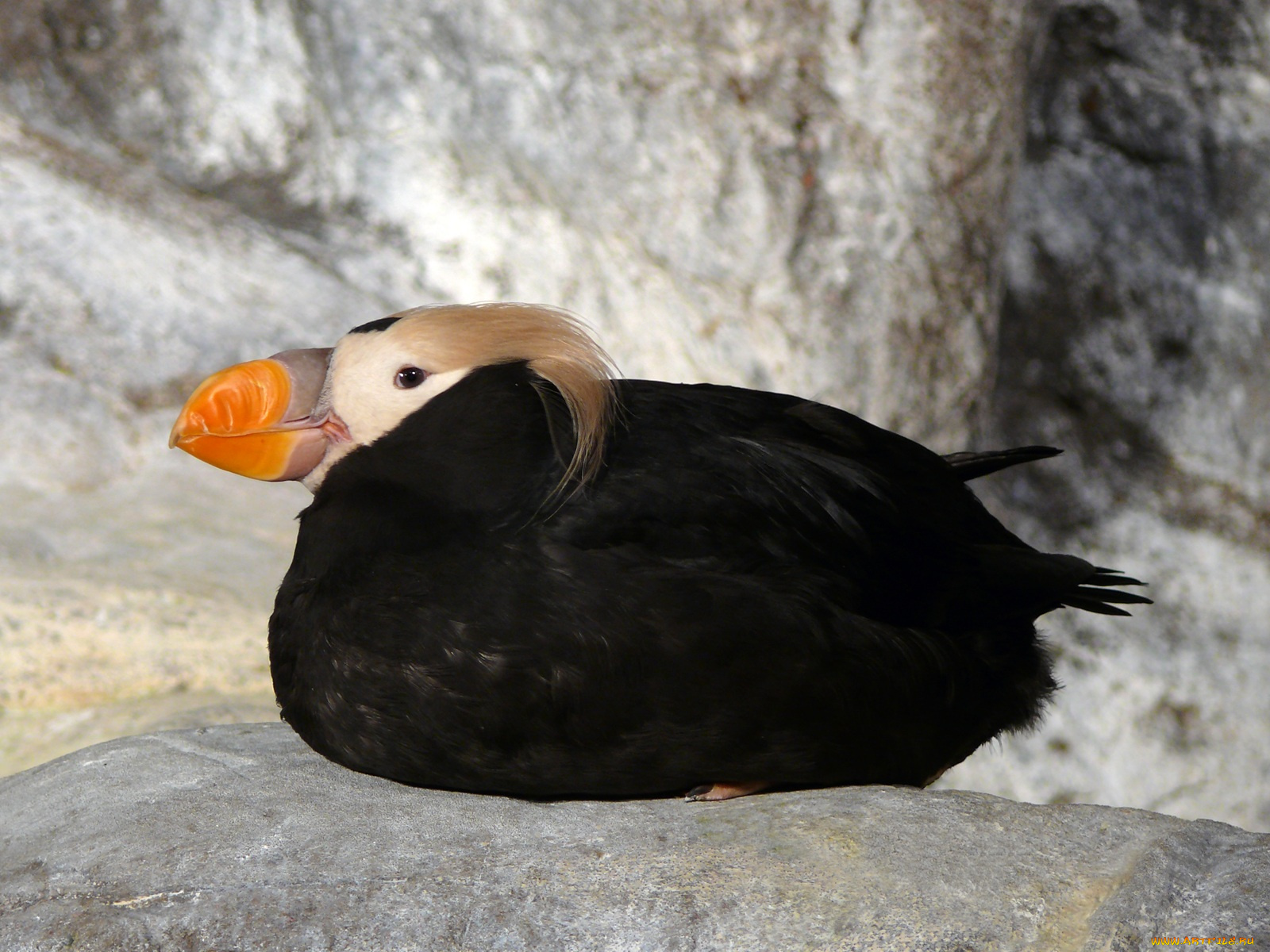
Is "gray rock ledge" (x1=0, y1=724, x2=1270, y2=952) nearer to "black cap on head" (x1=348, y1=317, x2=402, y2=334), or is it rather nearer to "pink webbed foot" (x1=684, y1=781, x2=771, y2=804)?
"pink webbed foot" (x1=684, y1=781, x2=771, y2=804)

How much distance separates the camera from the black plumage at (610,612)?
154 centimetres

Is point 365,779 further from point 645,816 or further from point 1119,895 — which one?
point 1119,895

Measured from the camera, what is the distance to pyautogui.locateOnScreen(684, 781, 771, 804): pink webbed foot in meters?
1.69

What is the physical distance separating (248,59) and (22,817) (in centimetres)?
240

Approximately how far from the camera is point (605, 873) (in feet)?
4.71

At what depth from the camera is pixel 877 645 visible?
5.53 feet

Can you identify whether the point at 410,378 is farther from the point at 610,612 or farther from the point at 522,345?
the point at 610,612

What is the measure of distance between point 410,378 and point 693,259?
2086 mm

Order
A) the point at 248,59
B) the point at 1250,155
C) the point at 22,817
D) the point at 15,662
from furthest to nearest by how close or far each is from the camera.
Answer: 1. the point at 1250,155
2. the point at 248,59
3. the point at 15,662
4. the point at 22,817

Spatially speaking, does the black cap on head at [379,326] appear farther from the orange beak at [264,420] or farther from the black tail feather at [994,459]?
the black tail feather at [994,459]

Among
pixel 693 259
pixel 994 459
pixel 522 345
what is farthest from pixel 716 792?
pixel 693 259

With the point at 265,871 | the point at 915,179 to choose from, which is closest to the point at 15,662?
the point at 265,871

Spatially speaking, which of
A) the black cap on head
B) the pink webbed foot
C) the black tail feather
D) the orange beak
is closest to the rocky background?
the black tail feather

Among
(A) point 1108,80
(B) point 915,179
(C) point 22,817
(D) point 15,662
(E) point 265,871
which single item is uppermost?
(A) point 1108,80
